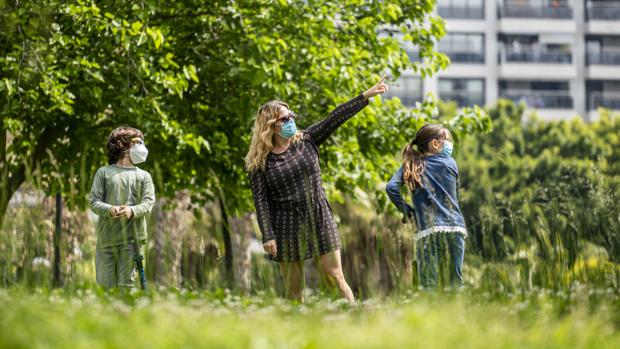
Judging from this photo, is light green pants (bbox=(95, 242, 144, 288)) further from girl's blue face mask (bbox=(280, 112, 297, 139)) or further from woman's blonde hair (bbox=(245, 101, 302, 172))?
girl's blue face mask (bbox=(280, 112, 297, 139))

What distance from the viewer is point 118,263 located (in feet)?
25.3

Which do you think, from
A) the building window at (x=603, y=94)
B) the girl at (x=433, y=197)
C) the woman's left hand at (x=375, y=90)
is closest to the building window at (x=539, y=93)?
the building window at (x=603, y=94)

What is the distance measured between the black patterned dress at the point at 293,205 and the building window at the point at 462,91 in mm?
51646

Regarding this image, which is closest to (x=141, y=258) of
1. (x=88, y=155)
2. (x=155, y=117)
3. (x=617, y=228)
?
(x=617, y=228)

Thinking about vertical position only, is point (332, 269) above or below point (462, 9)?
below

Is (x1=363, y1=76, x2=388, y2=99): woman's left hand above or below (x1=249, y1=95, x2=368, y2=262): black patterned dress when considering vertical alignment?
above

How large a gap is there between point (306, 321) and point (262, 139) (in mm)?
2973

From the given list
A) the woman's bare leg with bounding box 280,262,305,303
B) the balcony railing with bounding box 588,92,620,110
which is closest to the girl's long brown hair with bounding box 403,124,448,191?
the woman's bare leg with bounding box 280,262,305,303

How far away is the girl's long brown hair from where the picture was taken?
7523 millimetres

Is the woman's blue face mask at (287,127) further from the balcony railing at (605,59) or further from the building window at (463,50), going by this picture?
the balcony railing at (605,59)

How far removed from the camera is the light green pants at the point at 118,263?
7668 millimetres

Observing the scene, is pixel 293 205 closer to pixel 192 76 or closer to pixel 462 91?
pixel 192 76

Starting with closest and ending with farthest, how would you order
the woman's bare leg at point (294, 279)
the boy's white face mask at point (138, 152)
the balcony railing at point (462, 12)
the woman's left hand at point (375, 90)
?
the woman's bare leg at point (294, 279), the woman's left hand at point (375, 90), the boy's white face mask at point (138, 152), the balcony railing at point (462, 12)

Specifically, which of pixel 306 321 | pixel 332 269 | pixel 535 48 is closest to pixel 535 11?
pixel 535 48
